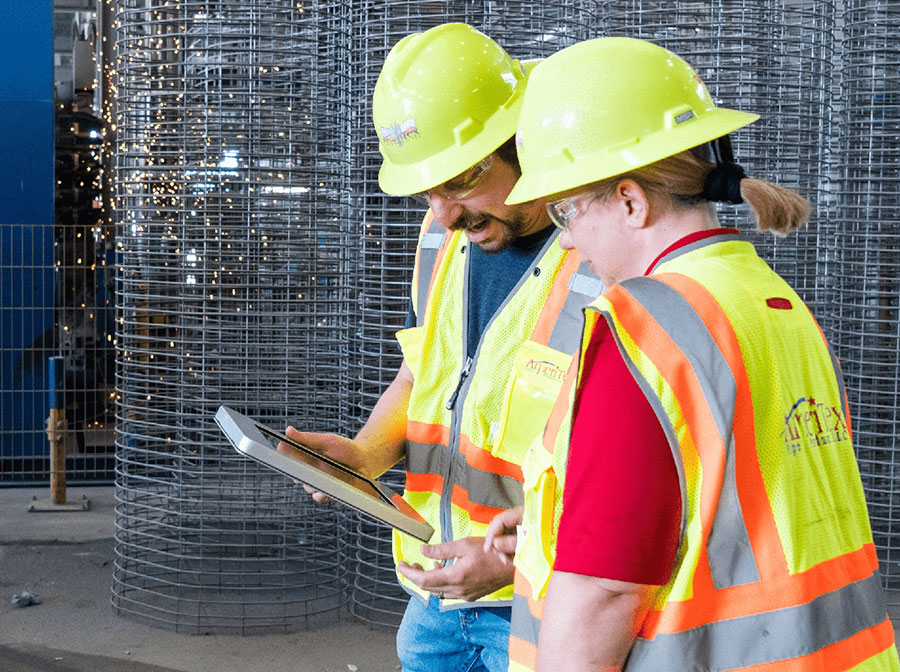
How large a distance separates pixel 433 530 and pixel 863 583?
883 millimetres

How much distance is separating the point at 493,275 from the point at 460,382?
0.22m

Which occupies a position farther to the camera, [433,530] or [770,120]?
[770,120]

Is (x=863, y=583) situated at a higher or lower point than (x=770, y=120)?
lower

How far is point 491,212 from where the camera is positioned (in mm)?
2062

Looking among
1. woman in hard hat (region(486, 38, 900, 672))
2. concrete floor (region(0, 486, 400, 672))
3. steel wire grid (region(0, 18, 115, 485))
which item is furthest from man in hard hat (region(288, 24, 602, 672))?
steel wire grid (region(0, 18, 115, 485))

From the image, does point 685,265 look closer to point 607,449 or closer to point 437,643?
point 607,449

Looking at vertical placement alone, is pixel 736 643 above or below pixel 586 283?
below

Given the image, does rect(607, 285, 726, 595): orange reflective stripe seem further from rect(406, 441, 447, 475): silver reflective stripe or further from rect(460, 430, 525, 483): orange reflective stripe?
rect(406, 441, 447, 475): silver reflective stripe

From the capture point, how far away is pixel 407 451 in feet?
7.57

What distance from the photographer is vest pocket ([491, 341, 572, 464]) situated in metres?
1.90

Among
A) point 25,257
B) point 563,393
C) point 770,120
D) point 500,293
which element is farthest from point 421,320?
point 25,257

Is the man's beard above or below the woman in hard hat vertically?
above

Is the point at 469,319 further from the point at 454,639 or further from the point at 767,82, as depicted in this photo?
the point at 767,82

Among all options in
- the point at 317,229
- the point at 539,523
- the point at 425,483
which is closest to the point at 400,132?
the point at 425,483
